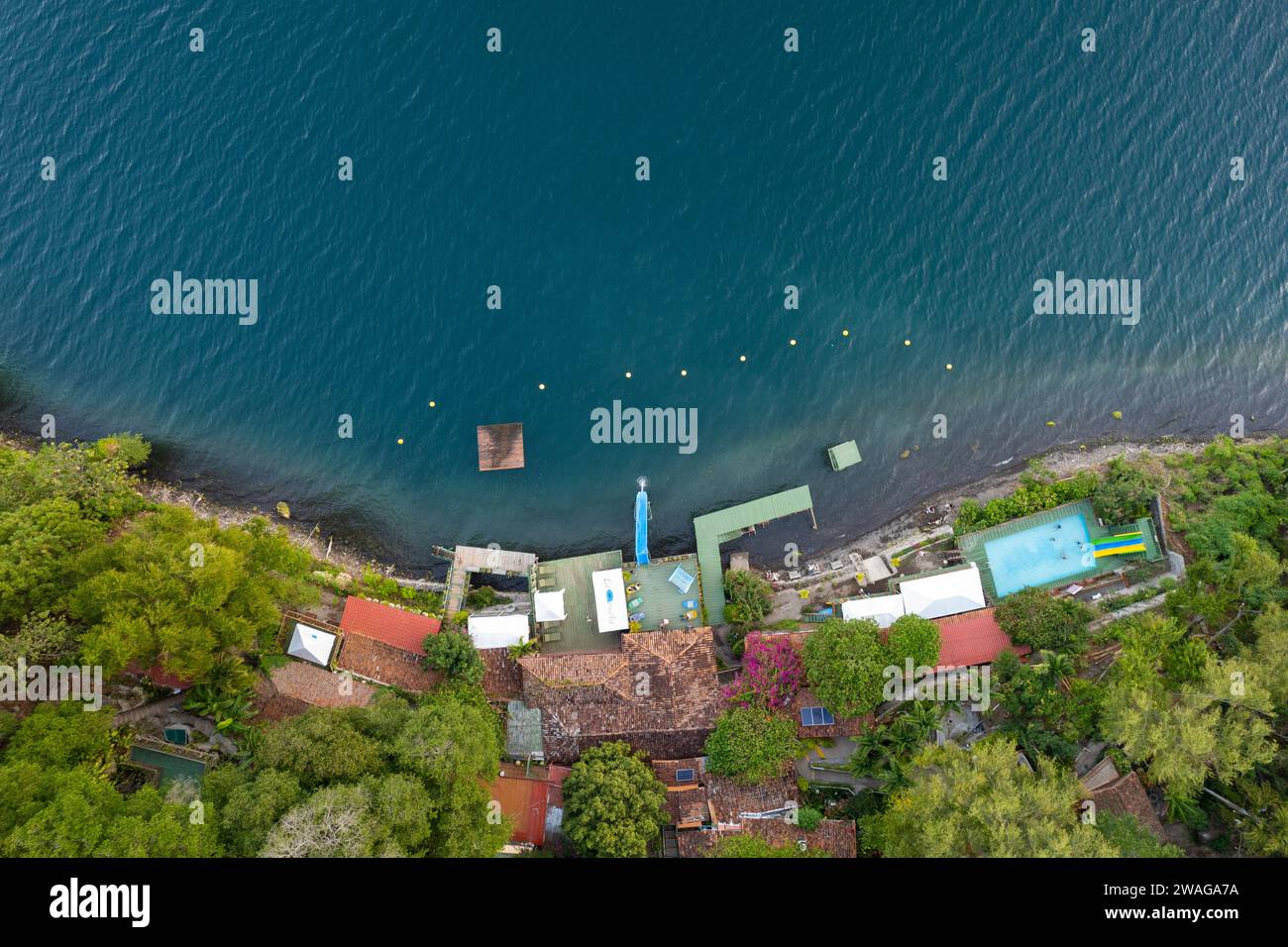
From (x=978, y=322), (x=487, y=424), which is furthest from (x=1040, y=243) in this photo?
(x=487, y=424)

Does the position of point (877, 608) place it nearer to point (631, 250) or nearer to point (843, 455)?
point (843, 455)

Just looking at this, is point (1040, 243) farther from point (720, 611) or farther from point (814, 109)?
point (720, 611)

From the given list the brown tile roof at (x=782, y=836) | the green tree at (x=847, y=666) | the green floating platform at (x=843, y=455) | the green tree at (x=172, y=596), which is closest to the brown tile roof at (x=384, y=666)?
the green tree at (x=172, y=596)

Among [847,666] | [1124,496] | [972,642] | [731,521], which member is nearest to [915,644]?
[847,666]

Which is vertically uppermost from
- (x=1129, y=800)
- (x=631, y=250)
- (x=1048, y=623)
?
(x=631, y=250)

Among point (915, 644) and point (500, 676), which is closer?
point (915, 644)

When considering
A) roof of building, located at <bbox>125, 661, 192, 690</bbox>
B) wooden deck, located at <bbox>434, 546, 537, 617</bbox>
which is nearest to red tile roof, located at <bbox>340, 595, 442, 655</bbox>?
wooden deck, located at <bbox>434, 546, 537, 617</bbox>

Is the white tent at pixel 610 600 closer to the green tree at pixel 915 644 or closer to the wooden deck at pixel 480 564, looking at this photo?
the wooden deck at pixel 480 564
